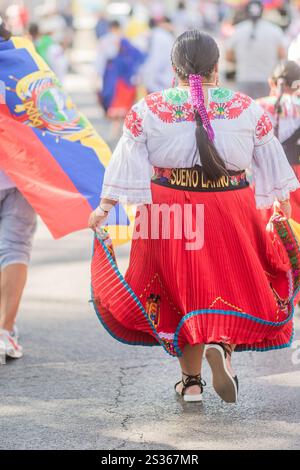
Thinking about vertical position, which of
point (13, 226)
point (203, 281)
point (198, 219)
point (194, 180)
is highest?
point (13, 226)

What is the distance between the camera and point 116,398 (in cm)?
559

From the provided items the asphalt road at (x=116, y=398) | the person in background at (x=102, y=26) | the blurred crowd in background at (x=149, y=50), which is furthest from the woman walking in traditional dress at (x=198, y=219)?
the person in background at (x=102, y=26)

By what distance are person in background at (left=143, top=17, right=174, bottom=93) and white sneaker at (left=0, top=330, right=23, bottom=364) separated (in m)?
8.91

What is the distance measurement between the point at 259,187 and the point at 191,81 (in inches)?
22.7

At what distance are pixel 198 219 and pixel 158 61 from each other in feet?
32.7

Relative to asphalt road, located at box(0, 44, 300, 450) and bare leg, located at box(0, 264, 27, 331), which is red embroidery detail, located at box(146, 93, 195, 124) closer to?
asphalt road, located at box(0, 44, 300, 450)

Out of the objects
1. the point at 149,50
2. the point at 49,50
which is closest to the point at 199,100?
the point at 49,50

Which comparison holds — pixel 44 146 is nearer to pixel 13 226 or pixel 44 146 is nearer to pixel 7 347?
pixel 13 226

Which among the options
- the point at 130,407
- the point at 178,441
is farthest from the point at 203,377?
the point at 178,441

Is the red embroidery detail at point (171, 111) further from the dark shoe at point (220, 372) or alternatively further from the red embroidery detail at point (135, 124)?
the dark shoe at point (220, 372)

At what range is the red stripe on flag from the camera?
6.18 metres
